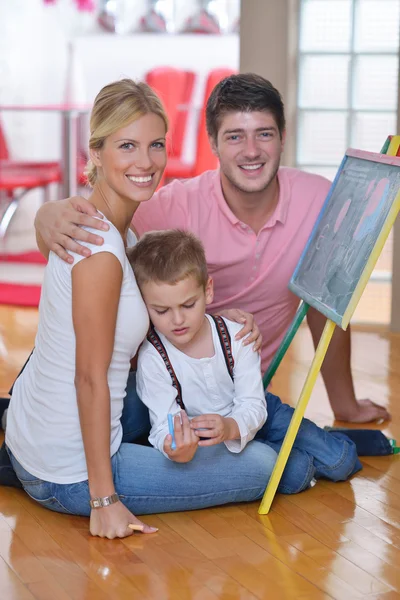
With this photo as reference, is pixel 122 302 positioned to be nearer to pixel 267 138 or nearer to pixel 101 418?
pixel 101 418

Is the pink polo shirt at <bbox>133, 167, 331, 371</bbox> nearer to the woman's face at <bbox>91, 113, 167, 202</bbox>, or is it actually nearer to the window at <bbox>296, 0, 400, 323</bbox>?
the woman's face at <bbox>91, 113, 167, 202</bbox>

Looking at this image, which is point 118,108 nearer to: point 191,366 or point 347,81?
point 191,366

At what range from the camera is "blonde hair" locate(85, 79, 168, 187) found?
220 cm

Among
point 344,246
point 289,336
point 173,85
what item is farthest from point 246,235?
point 173,85

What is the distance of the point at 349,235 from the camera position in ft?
7.72

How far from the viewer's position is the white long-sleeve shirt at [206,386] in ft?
7.41

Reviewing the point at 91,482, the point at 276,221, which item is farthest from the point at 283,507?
the point at 276,221

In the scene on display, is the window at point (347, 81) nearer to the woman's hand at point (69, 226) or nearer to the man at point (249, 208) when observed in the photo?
the man at point (249, 208)

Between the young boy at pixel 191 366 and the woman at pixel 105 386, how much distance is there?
0.22ft

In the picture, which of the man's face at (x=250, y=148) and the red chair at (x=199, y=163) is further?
the red chair at (x=199, y=163)

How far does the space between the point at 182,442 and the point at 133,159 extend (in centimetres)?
65

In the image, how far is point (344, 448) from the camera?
2.50 metres

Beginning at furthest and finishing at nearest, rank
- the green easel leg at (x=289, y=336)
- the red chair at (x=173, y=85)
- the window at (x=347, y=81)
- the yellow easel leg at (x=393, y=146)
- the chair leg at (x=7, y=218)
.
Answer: the red chair at (x=173, y=85) < the chair leg at (x=7, y=218) < the window at (x=347, y=81) < the green easel leg at (x=289, y=336) < the yellow easel leg at (x=393, y=146)

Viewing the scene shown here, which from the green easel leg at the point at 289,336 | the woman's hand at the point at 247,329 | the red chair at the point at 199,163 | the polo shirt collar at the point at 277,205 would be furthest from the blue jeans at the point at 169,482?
the red chair at the point at 199,163
